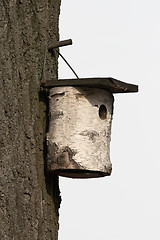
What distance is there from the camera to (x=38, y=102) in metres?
3.77

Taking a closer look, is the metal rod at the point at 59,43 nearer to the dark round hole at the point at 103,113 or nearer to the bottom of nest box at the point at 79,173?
the dark round hole at the point at 103,113

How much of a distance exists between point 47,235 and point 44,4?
3.62ft

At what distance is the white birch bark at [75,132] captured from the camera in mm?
3729

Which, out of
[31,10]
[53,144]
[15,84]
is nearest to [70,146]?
[53,144]

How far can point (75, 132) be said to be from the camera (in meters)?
3.73

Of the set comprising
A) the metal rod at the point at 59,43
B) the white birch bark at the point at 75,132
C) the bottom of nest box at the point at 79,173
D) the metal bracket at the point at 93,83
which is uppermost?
the metal rod at the point at 59,43

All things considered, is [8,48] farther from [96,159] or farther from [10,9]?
[96,159]

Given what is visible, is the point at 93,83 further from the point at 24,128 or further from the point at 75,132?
the point at 24,128

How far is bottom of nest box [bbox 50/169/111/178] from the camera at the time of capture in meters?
3.76

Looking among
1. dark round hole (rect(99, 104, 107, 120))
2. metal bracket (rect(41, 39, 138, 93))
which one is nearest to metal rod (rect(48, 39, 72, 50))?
metal bracket (rect(41, 39, 138, 93))

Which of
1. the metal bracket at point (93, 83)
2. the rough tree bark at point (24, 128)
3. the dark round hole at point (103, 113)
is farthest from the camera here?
the dark round hole at point (103, 113)

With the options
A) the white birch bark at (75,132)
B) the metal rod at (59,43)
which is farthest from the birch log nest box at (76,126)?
the metal rod at (59,43)

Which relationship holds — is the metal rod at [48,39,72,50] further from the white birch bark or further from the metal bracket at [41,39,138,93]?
the white birch bark

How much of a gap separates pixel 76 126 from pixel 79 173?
0.23 m
